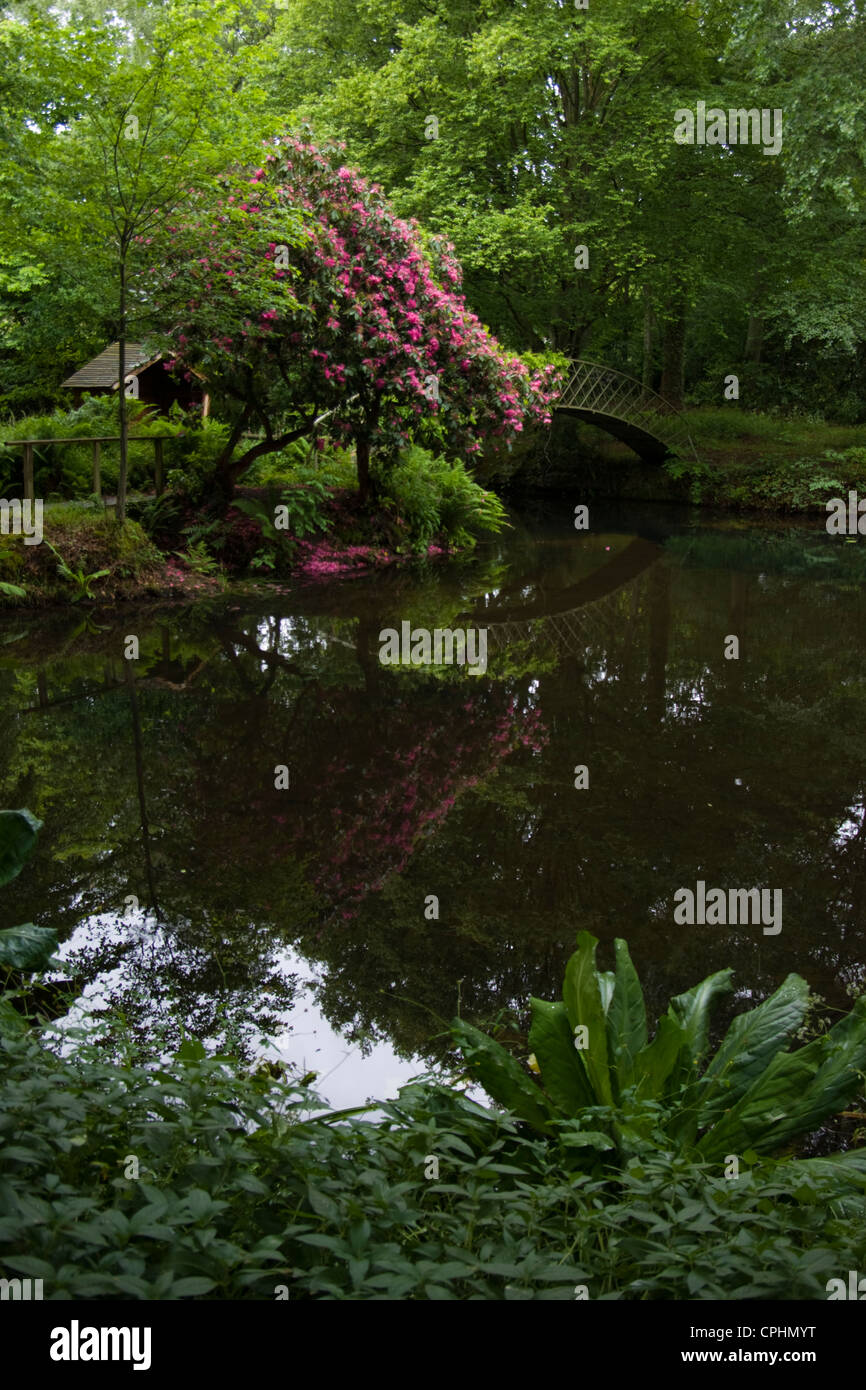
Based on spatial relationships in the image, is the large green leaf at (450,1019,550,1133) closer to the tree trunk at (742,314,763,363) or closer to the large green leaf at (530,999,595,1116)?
the large green leaf at (530,999,595,1116)

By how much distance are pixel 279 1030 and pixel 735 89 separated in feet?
76.5

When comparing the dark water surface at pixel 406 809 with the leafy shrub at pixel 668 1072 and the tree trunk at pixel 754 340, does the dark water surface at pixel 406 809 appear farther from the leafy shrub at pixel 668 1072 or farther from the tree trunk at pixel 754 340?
the tree trunk at pixel 754 340

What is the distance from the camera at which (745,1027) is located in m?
3.73

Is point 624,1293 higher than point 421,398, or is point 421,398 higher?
point 421,398

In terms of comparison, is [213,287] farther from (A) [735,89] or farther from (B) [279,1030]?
(A) [735,89]

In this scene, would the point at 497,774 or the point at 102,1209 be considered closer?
the point at 102,1209

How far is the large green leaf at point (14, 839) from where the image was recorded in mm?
4242

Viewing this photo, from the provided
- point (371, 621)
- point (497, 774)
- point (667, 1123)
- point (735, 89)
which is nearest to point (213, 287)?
point (371, 621)

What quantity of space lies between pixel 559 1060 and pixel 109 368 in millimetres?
14209

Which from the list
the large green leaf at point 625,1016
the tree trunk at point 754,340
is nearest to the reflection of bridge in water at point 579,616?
the large green leaf at point 625,1016

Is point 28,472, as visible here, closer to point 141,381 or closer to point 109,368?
point 109,368

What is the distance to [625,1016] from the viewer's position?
145 inches

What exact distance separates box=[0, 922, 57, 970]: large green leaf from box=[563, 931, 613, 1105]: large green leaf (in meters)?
1.96

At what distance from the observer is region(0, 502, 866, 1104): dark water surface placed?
4.68m
